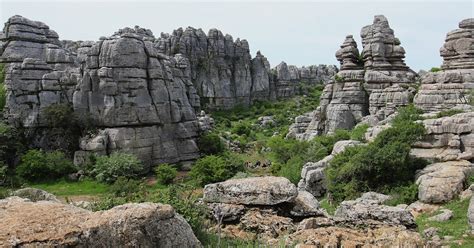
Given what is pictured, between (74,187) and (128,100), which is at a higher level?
(128,100)

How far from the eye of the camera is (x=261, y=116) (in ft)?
200

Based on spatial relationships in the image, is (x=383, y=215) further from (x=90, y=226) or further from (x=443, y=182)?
(x=443, y=182)

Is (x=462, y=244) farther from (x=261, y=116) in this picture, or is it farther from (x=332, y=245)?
(x=261, y=116)

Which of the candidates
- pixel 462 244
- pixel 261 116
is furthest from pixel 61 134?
pixel 261 116

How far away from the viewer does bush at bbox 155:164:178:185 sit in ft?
83.3

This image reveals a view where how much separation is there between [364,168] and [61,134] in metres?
20.0

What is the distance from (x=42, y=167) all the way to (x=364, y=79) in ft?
74.6

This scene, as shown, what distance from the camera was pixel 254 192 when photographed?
8.47 m

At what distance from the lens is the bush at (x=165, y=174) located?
25.4 meters

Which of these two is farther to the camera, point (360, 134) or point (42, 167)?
point (42, 167)

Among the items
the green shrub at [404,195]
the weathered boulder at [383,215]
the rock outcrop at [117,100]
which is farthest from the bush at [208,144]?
the weathered boulder at [383,215]

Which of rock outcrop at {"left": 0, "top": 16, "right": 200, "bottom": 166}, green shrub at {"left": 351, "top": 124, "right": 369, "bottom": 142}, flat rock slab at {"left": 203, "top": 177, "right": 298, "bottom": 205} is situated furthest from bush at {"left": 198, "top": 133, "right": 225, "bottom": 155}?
flat rock slab at {"left": 203, "top": 177, "right": 298, "bottom": 205}

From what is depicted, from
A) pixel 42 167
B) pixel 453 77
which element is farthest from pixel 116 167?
pixel 453 77

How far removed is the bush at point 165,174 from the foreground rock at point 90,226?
20.4m
